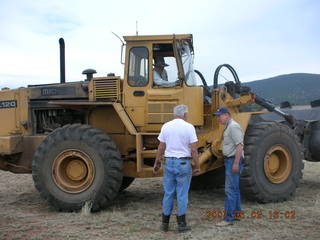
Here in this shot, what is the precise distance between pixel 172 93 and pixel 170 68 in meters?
0.50

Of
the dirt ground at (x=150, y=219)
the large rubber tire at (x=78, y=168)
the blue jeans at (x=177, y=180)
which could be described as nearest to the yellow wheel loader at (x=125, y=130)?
the large rubber tire at (x=78, y=168)

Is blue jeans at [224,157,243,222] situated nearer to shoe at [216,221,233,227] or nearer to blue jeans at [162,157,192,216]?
shoe at [216,221,233,227]

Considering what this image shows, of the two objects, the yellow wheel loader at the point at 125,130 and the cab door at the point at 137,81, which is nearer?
the yellow wheel loader at the point at 125,130

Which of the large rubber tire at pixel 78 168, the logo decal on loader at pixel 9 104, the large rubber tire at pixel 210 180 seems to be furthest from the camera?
the large rubber tire at pixel 210 180

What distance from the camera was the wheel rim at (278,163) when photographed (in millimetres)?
7496

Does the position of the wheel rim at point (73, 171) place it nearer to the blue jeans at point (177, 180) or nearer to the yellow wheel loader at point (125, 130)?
the yellow wheel loader at point (125, 130)

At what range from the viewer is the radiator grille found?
7.43 metres

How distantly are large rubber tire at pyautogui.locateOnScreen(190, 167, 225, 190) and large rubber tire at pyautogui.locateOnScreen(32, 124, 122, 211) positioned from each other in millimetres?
2345

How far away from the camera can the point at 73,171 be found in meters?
7.12

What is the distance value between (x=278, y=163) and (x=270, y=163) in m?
0.25

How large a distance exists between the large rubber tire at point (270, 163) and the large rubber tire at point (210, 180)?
1.20m

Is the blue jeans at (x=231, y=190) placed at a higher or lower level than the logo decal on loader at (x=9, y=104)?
lower

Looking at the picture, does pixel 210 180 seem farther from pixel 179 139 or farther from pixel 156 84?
pixel 179 139

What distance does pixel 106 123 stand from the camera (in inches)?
305
